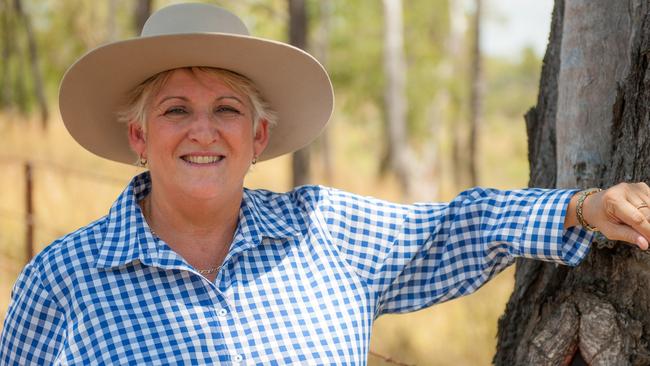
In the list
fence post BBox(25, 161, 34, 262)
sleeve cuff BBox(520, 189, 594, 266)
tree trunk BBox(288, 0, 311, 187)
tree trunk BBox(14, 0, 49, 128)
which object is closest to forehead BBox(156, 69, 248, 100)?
sleeve cuff BBox(520, 189, 594, 266)

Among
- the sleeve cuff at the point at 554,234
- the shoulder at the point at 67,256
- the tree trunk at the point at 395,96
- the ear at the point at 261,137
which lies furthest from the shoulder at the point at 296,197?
the tree trunk at the point at 395,96

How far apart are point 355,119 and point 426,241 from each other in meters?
24.6

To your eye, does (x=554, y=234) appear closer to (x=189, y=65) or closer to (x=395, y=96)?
(x=189, y=65)

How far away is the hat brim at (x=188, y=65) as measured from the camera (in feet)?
7.97

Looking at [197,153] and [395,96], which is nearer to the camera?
[197,153]

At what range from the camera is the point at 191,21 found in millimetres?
2457

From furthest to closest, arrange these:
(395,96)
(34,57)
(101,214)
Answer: (34,57) < (395,96) < (101,214)

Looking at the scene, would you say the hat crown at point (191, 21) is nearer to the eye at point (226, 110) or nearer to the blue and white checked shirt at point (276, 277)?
the eye at point (226, 110)

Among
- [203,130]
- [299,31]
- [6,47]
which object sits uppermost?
[6,47]

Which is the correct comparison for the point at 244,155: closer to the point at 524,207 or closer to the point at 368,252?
the point at 368,252

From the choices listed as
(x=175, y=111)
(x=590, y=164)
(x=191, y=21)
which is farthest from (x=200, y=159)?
(x=590, y=164)

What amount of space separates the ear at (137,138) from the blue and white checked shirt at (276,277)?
110 mm

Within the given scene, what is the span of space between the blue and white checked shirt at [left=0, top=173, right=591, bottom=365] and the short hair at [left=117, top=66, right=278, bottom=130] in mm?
214

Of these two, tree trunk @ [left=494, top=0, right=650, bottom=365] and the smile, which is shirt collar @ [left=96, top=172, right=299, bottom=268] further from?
tree trunk @ [left=494, top=0, right=650, bottom=365]
